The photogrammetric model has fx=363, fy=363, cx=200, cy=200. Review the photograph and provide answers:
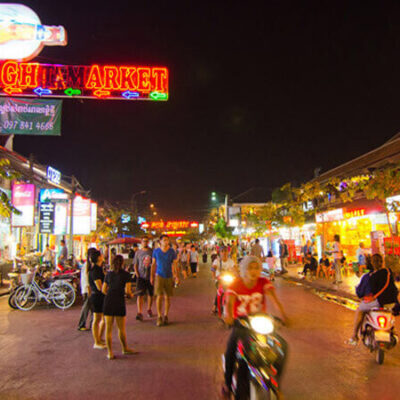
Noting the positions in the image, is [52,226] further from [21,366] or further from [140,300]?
[21,366]

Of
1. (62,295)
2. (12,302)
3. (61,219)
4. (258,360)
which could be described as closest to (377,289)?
(258,360)

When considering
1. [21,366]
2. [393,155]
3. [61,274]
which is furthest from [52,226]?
[393,155]

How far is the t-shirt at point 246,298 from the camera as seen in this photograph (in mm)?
4199

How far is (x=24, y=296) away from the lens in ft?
35.2

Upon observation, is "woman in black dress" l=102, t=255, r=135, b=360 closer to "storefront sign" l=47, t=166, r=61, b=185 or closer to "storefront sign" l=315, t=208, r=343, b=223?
"storefront sign" l=315, t=208, r=343, b=223

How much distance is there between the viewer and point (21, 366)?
559 centimetres

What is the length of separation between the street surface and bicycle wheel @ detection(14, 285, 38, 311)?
5.61 ft

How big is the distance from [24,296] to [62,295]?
109 centimetres

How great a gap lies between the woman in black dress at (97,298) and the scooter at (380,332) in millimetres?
4487

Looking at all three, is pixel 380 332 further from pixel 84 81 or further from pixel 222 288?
pixel 84 81

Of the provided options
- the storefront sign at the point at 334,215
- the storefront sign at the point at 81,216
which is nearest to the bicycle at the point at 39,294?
the storefront sign at the point at 81,216

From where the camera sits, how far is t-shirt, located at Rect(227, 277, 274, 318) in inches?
165

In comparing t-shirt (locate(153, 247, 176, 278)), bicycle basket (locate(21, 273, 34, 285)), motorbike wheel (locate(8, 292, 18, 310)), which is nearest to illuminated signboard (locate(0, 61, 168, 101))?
bicycle basket (locate(21, 273, 34, 285))

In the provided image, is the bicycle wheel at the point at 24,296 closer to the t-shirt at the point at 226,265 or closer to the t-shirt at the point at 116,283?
the t-shirt at the point at 226,265
